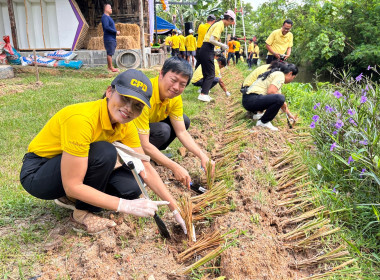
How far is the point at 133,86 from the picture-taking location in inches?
61.0

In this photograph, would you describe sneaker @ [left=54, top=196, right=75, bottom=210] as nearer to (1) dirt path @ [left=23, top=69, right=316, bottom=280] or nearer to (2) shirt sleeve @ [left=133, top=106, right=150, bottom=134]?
(1) dirt path @ [left=23, top=69, right=316, bottom=280]

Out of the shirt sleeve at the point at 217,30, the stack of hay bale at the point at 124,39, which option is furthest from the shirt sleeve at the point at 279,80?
the stack of hay bale at the point at 124,39

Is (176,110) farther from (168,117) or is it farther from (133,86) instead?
(133,86)

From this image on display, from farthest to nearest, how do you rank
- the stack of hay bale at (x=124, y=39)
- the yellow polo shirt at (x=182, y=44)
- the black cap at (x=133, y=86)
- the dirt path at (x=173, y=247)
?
the yellow polo shirt at (x=182, y=44) < the stack of hay bale at (x=124, y=39) < the dirt path at (x=173, y=247) < the black cap at (x=133, y=86)

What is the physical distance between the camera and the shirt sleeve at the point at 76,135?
1554mm

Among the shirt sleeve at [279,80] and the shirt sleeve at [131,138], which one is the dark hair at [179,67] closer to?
the shirt sleeve at [131,138]

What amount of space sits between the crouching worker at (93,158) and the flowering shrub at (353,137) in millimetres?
1315

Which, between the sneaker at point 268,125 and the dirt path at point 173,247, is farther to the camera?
the sneaker at point 268,125

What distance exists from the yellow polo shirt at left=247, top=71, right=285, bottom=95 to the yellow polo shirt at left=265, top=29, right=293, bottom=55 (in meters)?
2.58

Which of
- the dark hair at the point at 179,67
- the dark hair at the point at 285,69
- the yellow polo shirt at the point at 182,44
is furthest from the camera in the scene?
the yellow polo shirt at the point at 182,44

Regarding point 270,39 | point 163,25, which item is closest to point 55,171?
point 270,39

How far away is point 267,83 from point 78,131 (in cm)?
317

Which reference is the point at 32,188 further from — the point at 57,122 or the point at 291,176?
the point at 291,176

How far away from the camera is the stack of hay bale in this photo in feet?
30.8
